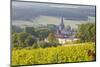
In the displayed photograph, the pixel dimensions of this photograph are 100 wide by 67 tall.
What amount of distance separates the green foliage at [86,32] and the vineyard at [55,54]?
76mm

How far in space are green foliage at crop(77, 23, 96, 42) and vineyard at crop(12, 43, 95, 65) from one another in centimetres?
8

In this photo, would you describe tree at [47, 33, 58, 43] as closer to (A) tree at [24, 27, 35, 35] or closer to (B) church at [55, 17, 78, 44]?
(B) church at [55, 17, 78, 44]

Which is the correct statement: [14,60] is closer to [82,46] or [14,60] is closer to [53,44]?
[53,44]

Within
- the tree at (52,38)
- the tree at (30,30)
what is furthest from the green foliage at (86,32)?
the tree at (30,30)

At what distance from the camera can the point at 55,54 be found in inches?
102

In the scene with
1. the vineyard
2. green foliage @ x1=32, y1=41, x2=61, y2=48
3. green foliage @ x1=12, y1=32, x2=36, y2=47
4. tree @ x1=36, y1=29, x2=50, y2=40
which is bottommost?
the vineyard

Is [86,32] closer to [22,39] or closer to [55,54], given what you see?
[55,54]

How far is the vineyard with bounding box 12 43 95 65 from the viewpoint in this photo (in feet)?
8.00

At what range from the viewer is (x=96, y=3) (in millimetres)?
2834

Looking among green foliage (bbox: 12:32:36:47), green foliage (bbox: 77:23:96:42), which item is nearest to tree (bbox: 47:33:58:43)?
green foliage (bbox: 12:32:36:47)

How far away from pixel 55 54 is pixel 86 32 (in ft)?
1.69

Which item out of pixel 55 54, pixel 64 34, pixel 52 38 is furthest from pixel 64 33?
pixel 55 54

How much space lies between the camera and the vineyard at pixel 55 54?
2438 millimetres

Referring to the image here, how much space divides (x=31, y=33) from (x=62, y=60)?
0.51m
